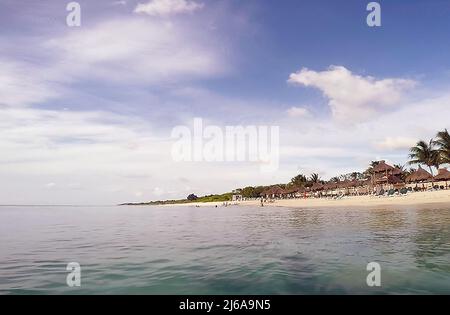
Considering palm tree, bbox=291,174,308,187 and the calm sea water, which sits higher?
palm tree, bbox=291,174,308,187

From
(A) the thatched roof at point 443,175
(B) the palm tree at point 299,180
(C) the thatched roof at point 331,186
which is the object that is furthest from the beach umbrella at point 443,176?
(B) the palm tree at point 299,180

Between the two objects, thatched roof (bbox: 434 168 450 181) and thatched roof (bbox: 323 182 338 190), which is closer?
thatched roof (bbox: 434 168 450 181)

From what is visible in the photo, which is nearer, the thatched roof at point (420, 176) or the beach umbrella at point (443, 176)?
the beach umbrella at point (443, 176)

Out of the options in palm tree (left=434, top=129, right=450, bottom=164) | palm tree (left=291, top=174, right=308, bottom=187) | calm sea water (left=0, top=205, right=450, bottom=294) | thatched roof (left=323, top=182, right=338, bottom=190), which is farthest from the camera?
palm tree (left=291, top=174, right=308, bottom=187)

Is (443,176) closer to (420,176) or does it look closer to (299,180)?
(420,176)

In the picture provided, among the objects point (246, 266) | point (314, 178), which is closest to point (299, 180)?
point (314, 178)

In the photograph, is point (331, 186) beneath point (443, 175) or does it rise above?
beneath

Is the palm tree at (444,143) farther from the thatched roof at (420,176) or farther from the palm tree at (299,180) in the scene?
the palm tree at (299,180)

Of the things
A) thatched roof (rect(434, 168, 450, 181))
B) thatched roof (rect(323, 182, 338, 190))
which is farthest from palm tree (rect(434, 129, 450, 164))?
thatched roof (rect(323, 182, 338, 190))

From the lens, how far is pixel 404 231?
16.5 m

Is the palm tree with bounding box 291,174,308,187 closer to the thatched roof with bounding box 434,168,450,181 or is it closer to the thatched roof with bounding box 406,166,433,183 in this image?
the thatched roof with bounding box 406,166,433,183
